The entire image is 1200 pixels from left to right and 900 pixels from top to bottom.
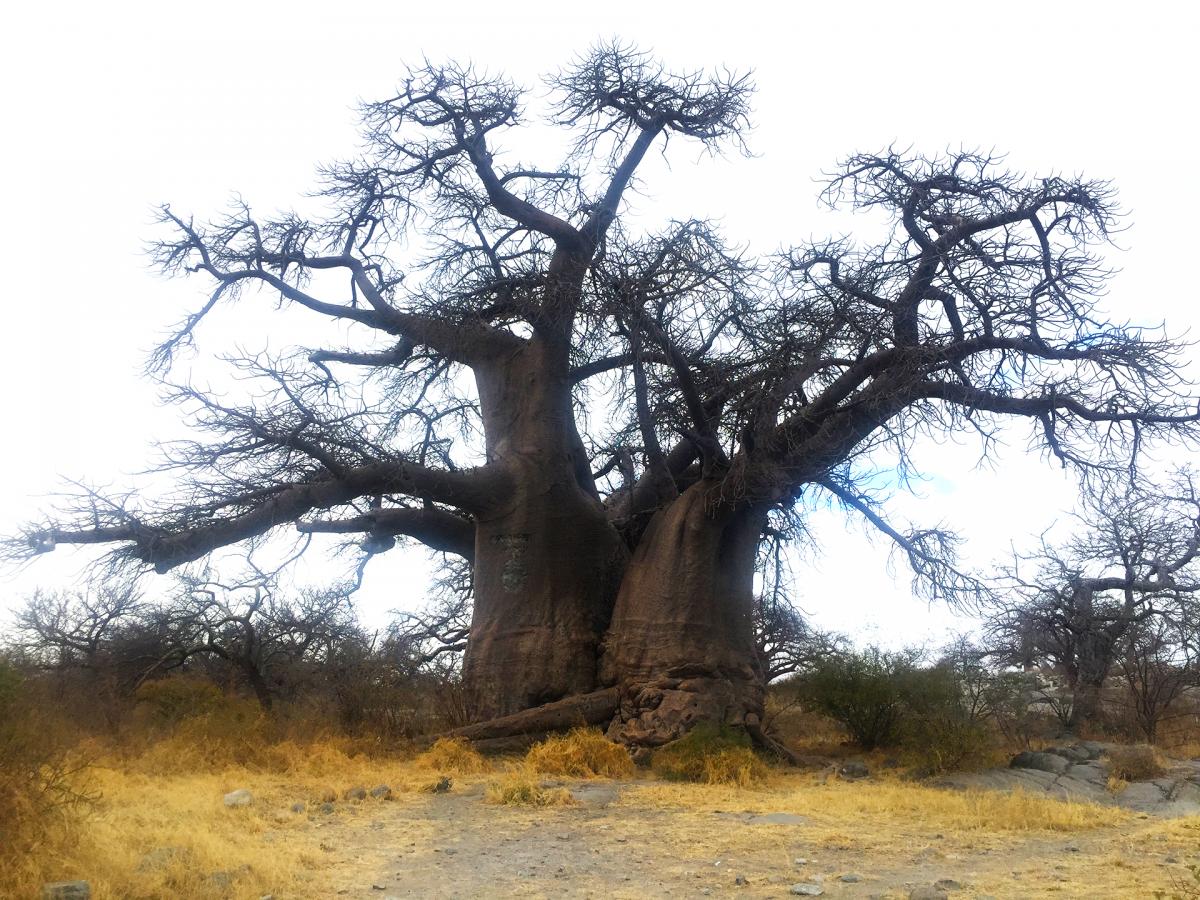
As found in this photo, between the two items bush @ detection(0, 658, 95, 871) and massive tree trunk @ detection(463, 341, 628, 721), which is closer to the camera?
bush @ detection(0, 658, 95, 871)

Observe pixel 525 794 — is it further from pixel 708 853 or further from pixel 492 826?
pixel 708 853

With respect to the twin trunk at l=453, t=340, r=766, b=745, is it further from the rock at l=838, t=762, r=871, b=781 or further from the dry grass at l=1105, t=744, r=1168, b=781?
the dry grass at l=1105, t=744, r=1168, b=781

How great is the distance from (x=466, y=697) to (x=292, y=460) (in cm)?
281

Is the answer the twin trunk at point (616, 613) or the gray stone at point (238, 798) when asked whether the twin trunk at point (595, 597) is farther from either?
the gray stone at point (238, 798)

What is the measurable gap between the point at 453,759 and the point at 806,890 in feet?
15.6

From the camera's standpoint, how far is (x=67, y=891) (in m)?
3.82

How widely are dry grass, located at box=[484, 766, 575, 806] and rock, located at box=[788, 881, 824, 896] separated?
2.53 metres

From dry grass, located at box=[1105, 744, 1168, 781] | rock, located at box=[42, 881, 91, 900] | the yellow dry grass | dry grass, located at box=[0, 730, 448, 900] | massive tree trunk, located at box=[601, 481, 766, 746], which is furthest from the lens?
massive tree trunk, located at box=[601, 481, 766, 746]

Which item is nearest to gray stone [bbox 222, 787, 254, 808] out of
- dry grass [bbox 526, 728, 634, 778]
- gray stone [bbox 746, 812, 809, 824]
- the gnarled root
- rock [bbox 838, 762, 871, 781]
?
dry grass [bbox 526, 728, 634, 778]

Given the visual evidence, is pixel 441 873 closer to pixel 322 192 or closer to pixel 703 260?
pixel 703 260

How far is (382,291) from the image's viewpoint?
38.0 feet

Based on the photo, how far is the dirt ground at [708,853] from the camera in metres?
4.51

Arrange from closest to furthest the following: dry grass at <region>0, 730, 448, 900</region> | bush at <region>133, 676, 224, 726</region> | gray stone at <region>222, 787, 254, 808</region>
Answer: dry grass at <region>0, 730, 448, 900</region>, gray stone at <region>222, 787, 254, 808</region>, bush at <region>133, 676, 224, 726</region>

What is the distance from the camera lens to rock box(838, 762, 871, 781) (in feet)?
27.9
